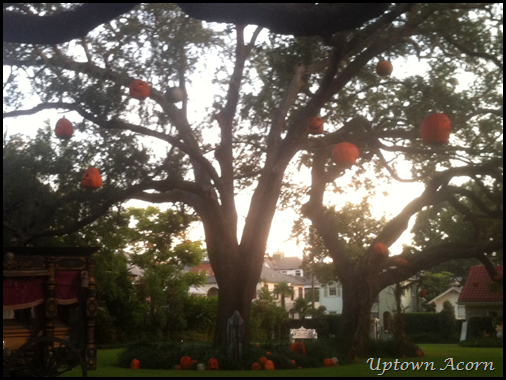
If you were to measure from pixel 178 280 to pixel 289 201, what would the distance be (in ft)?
46.4

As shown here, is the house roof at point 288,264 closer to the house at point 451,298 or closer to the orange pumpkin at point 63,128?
the house at point 451,298

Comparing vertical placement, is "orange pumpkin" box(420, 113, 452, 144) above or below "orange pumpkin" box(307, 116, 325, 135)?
below

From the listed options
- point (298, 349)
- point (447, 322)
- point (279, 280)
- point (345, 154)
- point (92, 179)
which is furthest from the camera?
point (279, 280)

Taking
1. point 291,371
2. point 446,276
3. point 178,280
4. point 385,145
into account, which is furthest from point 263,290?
point 446,276

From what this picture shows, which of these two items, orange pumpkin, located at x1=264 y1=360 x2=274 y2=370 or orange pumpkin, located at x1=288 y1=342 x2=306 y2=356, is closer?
orange pumpkin, located at x1=264 y1=360 x2=274 y2=370

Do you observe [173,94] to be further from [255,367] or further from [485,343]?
[485,343]

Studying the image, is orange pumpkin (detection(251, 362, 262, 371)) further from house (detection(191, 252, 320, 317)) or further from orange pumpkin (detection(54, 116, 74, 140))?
house (detection(191, 252, 320, 317))

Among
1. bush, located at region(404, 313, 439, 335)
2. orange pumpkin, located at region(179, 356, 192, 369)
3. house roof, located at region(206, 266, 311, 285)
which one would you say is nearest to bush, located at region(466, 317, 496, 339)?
bush, located at region(404, 313, 439, 335)

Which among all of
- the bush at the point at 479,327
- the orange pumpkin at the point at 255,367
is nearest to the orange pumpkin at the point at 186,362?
the orange pumpkin at the point at 255,367

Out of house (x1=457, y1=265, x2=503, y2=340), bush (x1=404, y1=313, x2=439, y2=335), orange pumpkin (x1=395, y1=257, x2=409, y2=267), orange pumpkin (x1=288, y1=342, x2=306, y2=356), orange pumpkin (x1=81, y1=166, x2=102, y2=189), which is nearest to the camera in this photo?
orange pumpkin (x1=81, y1=166, x2=102, y2=189)

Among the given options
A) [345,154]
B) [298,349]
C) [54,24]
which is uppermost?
[54,24]

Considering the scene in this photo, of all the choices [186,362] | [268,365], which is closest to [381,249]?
[268,365]

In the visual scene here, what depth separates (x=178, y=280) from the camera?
120 feet

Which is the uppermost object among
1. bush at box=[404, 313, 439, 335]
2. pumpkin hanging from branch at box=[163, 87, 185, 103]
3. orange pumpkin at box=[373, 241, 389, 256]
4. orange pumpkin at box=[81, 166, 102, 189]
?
pumpkin hanging from branch at box=[163, 87, 185, 103]
